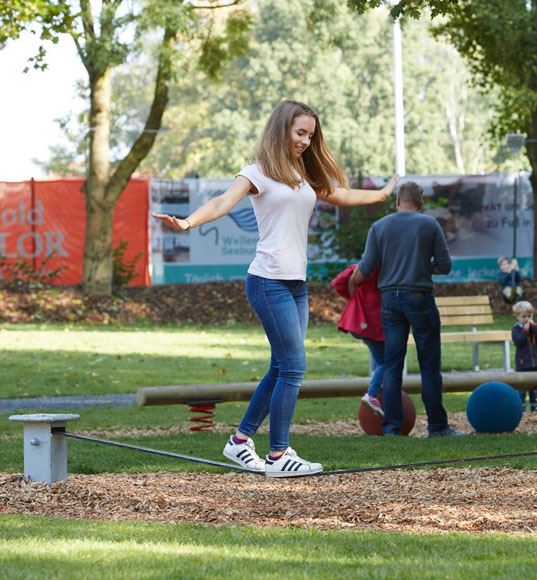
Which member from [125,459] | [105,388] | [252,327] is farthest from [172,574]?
[252,327]

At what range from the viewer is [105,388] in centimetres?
1505

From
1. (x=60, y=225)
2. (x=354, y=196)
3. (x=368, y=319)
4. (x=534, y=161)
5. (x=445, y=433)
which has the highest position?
(x=534, y=161)

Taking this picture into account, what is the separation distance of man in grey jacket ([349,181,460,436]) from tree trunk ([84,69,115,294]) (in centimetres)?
1717

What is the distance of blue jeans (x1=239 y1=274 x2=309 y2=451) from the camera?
7.04m

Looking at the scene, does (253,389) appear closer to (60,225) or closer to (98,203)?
(98,203)

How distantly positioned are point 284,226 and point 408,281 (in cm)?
307

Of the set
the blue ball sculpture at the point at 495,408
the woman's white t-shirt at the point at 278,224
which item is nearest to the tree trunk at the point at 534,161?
the blue ball sculpture at the point at 495,408

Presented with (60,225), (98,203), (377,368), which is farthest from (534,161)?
(377,368)

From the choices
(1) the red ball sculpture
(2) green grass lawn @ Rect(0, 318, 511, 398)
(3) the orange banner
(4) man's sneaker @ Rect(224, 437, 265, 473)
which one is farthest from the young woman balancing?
(3) the orange banner

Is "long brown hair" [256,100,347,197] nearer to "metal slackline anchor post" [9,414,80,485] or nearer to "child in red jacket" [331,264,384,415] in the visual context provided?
"metal slackline anchor post" [9,414,80,485]

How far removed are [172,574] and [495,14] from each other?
19957 mm

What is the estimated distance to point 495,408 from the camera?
10.4m

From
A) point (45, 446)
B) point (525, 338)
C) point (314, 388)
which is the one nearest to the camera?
point (45, 446)

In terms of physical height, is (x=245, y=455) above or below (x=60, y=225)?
below
